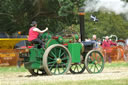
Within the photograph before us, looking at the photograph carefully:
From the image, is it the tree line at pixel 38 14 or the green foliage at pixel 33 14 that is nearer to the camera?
the tree line at pixel 38 14

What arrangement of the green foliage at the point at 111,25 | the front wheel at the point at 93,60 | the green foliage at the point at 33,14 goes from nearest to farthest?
the front wheel at the point at 93,60
the green foliage at the point at 33,14
the green foliage at the point at 111,25

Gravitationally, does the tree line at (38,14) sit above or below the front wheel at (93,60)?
above

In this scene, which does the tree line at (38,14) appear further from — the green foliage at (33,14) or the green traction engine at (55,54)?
the green traction engine at (55,54)

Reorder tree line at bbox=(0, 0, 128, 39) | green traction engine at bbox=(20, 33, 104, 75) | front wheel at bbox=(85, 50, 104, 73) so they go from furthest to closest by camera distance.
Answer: tree line at bbox=(0, 0, 128, 39), front wheel at bbox=(85, 50, 104, 73), green traction engine at bbox=(20, 33, 104, 75)

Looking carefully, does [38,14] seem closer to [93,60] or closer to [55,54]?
[93,60]

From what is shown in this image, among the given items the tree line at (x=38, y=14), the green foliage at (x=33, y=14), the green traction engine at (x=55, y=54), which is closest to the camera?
the green traction engine at (x=55, y=54)

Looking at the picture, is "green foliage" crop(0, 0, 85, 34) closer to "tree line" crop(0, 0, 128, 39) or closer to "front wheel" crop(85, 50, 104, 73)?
"tree line" crop(0, 0, 128, 39)

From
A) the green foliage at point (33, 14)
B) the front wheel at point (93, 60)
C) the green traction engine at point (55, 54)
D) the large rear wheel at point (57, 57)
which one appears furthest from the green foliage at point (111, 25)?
the large rear wheel at point (57, 57)

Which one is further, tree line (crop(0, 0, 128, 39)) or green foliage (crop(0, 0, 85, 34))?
green foliage (crop(0, 0, 85, 34))

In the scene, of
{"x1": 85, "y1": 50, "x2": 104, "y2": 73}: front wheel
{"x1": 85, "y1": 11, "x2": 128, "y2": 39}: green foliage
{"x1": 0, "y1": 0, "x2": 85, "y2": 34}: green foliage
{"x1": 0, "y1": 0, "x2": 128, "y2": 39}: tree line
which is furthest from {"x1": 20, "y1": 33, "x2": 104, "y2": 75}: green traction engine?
{"x1": 85, "y1": 11, "x2": 128, "y2": 39}: green foliage

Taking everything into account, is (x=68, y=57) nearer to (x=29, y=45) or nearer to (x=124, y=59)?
(x=29, y=45)

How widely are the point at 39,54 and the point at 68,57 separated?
925mm

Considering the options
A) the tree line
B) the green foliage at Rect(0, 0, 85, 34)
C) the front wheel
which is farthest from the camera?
the green foliage at Rect(0, 0, 85, 34)

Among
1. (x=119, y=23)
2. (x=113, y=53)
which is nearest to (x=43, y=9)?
(x=113, y=53)
